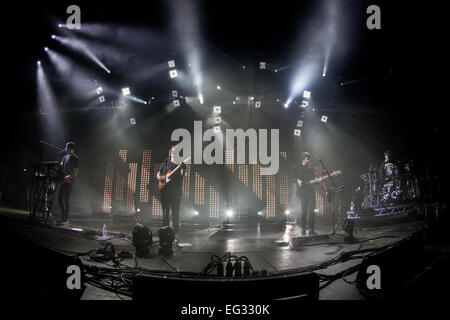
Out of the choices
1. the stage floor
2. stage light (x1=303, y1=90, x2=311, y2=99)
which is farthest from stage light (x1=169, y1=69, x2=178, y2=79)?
the stage floor

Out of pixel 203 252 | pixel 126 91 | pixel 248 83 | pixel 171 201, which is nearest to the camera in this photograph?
pixel 203 252

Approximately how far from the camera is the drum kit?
285 inches

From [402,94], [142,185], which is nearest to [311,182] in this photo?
[402,94]

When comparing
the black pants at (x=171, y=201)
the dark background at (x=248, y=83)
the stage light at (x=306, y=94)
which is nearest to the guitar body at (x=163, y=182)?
the black pants at (x=171, y=201)

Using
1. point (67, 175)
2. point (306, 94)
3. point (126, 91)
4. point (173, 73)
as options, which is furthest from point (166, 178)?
point (306, 94)

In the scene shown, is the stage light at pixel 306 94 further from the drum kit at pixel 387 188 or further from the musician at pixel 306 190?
the musician at pixel 306 190

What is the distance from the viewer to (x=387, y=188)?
8.39 meters

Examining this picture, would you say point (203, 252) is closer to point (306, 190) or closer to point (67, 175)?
point (306, 190)

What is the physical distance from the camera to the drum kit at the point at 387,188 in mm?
7234

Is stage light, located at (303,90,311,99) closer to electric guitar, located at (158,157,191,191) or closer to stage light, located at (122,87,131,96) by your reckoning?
electric guitar, located at (158,157,191,191)

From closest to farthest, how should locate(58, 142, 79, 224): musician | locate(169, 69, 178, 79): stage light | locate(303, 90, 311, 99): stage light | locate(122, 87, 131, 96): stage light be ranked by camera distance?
1. locate(58, 142, 79, 224): musician
2. locate(169, 69, 178, 79): stage light
3. locate(303, 90, 311, 99): stage light
4. locate(122, 87, 131, 96): stage light

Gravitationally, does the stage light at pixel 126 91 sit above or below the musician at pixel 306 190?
above

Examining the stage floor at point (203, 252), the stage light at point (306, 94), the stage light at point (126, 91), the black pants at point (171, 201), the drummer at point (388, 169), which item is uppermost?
the stage light at point (126, 91)

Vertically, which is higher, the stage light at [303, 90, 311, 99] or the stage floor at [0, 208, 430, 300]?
the stage light at [303, 90, 311, 99]
